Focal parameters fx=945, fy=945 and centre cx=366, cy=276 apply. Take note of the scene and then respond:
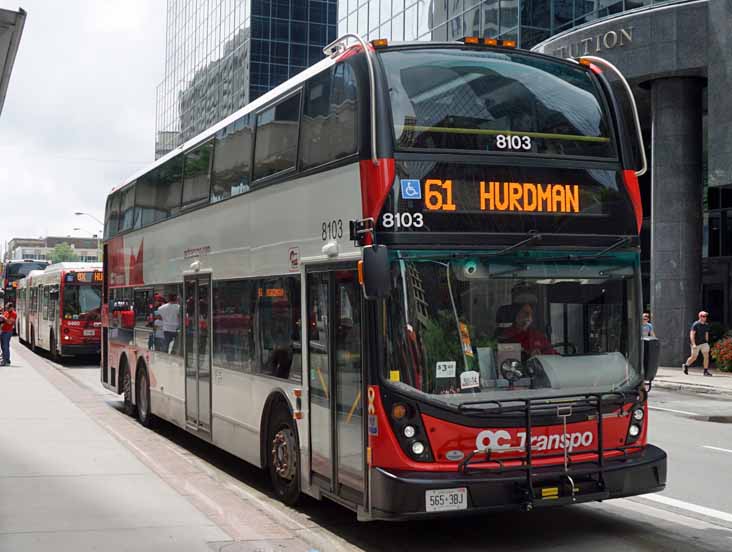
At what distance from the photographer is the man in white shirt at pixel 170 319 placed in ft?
42.9

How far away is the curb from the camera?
22.0 metres

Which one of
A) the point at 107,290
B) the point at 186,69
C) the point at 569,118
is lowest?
the point at 107,290

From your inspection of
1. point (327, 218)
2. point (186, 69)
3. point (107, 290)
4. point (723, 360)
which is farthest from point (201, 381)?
point (186, 69)

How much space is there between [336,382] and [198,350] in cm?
454

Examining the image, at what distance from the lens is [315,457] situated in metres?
8.32

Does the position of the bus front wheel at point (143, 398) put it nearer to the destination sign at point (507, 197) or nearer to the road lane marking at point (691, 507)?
the road lane marking at point (691, 507)

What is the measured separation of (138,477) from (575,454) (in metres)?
4.79

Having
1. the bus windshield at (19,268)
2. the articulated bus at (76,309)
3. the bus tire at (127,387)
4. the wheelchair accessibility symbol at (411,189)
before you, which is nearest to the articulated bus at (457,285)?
the wheelchair accessibility symbol at (411,189)

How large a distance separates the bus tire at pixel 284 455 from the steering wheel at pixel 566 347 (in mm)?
2627

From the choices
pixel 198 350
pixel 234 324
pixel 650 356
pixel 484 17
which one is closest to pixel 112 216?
pixel 198 350

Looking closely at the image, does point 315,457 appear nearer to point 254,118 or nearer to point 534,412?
point 534,412

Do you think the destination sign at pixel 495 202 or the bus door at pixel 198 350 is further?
the bus door at pixel 198 350

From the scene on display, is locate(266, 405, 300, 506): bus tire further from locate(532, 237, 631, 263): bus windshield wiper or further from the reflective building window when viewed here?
the reflective building window

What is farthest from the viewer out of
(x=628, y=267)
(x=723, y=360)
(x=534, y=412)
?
(x=723, y=360)
